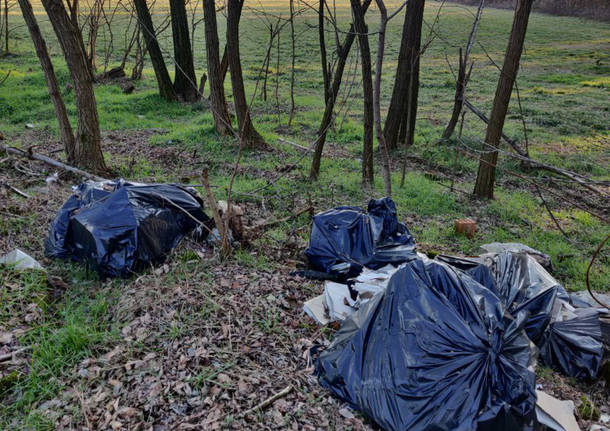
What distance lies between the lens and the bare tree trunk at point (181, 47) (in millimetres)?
10234

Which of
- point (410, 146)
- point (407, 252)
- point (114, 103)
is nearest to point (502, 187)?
point (410, 146)

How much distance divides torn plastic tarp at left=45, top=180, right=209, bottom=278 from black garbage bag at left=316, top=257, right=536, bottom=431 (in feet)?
6.23

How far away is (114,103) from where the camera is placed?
390 inches

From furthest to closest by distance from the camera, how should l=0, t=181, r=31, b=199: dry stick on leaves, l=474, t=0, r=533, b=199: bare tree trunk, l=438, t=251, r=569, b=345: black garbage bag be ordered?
l=474, t=0, r=533, b=199: bare tree trunk → l=0, t=181, r=31, b=199: dry stick on leaves → l=438, t=251, r=569, b=345: black garbage bag

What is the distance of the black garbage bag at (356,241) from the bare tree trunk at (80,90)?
3586 millimetres

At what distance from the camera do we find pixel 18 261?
318cm

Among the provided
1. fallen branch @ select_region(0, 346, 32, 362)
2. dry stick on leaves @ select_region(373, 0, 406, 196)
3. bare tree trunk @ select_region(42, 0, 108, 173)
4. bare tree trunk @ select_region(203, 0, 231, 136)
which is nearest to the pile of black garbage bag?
fallen branch @ select_region(0, 346, 32, 362)

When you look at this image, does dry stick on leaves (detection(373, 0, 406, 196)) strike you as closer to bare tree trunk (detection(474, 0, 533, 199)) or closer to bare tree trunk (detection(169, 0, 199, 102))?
bare tree trunk (detection(474, 0, 533, 199))

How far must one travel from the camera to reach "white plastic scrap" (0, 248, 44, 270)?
10.4ft

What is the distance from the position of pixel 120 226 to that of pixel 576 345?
3.62 m

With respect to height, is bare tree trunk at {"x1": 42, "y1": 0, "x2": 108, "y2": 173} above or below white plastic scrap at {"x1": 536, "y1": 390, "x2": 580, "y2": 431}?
above

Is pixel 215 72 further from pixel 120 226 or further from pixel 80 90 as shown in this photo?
pixel 120 226

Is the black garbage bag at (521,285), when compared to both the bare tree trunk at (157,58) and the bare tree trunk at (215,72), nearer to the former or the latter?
the bare tree trunk at (215,72)

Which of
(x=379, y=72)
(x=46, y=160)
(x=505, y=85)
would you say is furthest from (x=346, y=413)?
(x=46, y=160)
